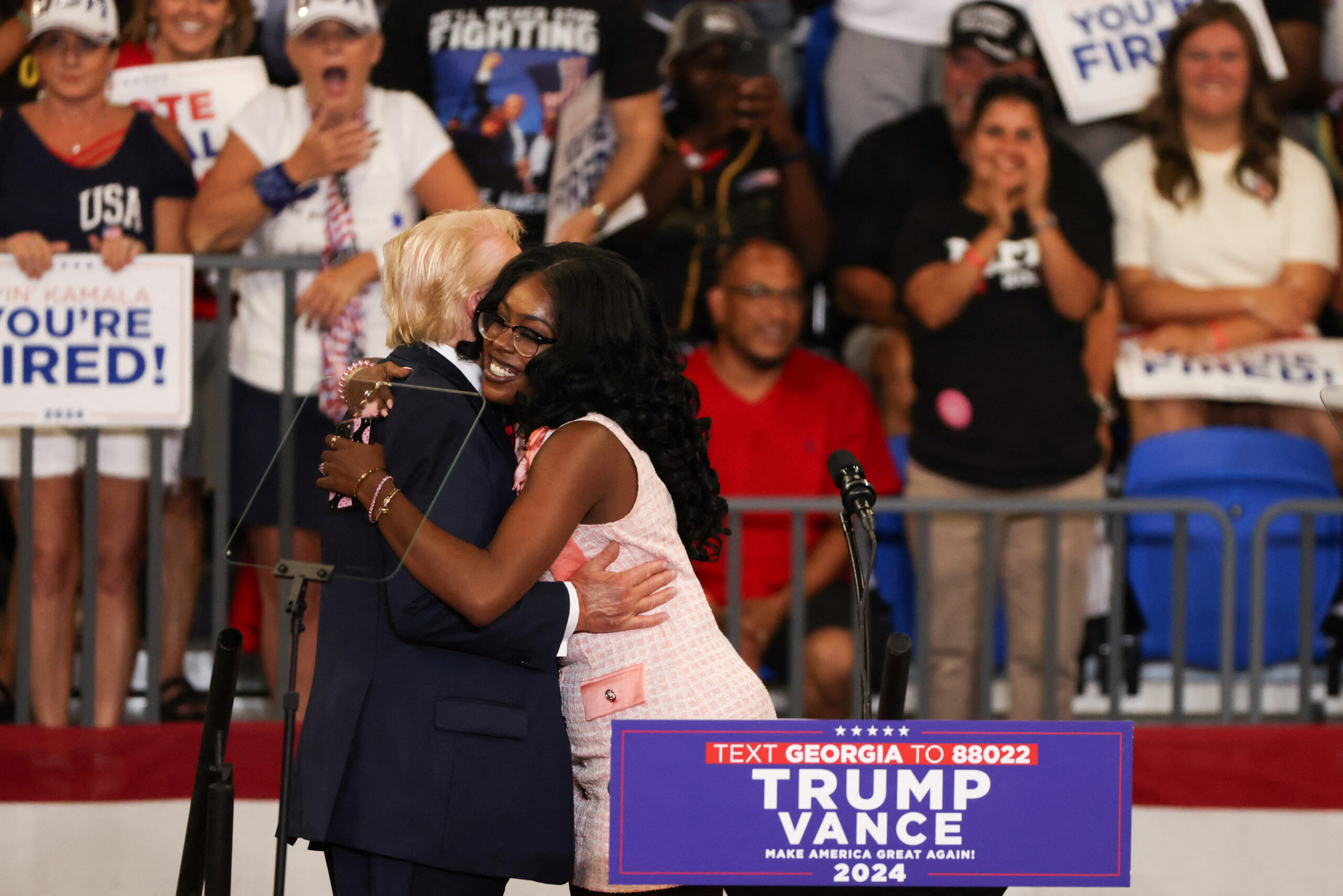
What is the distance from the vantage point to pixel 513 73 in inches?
Answer: 190

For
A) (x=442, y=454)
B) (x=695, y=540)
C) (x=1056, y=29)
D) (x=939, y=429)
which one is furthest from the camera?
(x=1056, y=29)

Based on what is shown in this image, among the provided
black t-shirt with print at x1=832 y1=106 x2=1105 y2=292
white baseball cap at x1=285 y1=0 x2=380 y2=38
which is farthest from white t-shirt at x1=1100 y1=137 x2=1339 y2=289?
white baseball cap at x1=285 y1=0 x2=380 y2=38

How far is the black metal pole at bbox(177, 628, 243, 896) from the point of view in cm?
221

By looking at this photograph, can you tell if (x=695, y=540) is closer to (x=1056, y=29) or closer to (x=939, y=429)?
(x=939, y=429)

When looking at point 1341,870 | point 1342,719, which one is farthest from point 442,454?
point 1342,719

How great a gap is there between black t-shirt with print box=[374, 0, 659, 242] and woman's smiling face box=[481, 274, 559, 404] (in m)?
2.72

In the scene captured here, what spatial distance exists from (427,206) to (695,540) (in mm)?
2459

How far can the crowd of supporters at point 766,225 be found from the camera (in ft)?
14.3

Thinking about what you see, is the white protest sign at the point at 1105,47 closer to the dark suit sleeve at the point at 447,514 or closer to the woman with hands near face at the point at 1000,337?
the woman with hands near face at the point at 1000,337

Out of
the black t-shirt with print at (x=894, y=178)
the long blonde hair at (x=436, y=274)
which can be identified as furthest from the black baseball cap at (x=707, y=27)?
the long blonde hair at (x=436, y=274)

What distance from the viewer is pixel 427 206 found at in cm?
453

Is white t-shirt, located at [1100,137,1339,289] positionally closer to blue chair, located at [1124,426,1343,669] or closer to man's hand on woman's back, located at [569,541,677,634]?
blue chair, located at [1124,426,1343,669]

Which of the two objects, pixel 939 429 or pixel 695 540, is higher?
pixel 939 429

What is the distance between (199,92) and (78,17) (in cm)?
44
